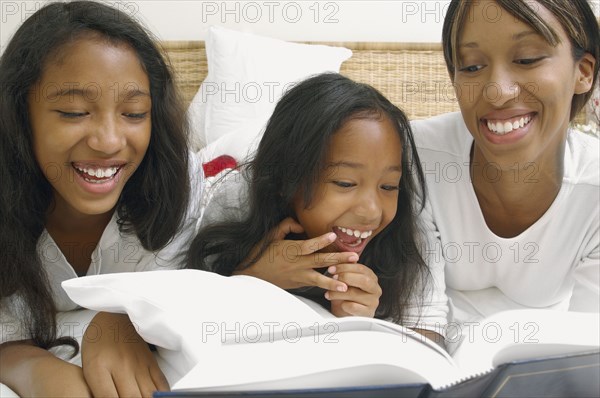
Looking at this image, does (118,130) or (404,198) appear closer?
(118,130)

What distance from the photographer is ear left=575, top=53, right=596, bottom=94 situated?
44.3 inches

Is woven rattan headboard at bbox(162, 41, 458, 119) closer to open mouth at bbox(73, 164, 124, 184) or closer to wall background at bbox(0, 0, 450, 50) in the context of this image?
wall background at bbox(0, 0, 450, 50)

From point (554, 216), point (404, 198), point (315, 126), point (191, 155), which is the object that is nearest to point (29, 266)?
point (191, 155)

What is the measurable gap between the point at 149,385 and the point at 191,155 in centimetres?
59

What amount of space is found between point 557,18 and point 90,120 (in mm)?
728

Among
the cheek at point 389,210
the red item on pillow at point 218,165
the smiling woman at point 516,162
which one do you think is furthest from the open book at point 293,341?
the red item on pillow at point 218,165

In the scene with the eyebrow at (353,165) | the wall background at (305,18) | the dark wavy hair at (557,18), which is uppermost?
the wall background at (305,18)

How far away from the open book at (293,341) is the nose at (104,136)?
28 centimetres

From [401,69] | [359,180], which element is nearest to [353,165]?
[359,180]

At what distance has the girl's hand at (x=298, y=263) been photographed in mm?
1062

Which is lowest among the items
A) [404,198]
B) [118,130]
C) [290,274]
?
[290,274]

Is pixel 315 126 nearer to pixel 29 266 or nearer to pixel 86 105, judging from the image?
pixel 86 105

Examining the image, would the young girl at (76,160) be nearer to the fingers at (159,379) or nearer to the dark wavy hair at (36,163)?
the dark wavy hair at (36,163)

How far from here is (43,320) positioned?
3.38ft
